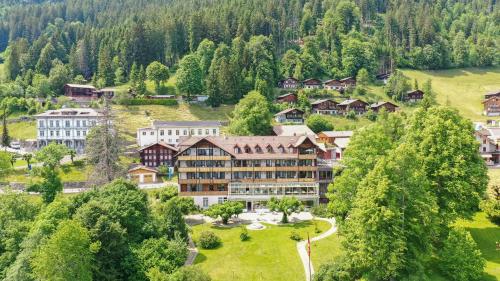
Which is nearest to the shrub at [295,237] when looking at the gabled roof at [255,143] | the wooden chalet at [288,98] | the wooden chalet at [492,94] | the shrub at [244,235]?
the shrub at [244,235]

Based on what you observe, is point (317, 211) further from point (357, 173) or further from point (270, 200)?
point (357, 173)

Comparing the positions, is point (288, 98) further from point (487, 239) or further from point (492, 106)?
point (487, 239)

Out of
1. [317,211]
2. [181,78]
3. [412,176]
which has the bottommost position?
[317,211]

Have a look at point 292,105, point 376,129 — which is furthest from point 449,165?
point 292,105

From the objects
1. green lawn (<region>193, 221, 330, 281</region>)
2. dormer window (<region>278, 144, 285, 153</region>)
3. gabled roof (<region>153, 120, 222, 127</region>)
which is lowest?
green lawn (<region>193, 221, 330, 281</region>)

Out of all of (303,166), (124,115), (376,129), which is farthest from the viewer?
(124,115)

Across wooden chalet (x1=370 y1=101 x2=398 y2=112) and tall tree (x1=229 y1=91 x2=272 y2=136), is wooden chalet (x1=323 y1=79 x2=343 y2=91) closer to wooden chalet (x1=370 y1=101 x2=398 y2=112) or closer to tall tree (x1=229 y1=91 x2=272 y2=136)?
wooden chalet (x1=370 y1=101 x2=398 y2=112)

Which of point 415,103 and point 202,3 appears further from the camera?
point 202,3

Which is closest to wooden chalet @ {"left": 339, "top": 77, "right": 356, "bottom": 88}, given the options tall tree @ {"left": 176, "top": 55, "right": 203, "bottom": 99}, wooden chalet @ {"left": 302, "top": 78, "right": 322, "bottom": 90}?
wooden chalet @ {"left": 302, "top": 78, "right": 322, "bottom": 90}
